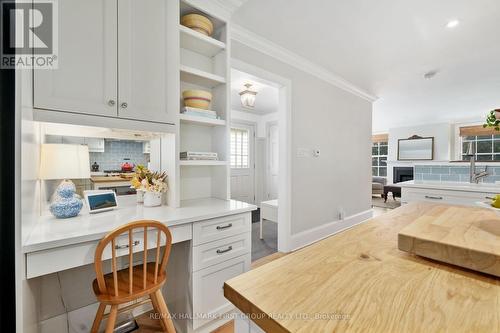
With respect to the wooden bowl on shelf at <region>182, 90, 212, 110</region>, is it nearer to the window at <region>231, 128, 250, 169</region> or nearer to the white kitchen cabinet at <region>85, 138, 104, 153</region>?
the white kitchen cabinet at <region>85, 138, 104, 153</region>

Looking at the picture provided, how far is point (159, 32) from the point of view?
1.42 meters

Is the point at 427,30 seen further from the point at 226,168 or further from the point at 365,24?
the point at 226,168

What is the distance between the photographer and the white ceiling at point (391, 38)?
5.72 ft

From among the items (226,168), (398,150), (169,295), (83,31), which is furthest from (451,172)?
(398,150)

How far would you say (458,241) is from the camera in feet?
1.71

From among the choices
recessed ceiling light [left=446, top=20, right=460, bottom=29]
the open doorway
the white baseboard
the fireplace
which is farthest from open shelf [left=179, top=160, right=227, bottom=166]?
the fireplace

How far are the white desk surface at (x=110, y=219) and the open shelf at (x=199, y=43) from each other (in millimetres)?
1318

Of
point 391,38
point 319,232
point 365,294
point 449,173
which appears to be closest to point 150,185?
point 365,294

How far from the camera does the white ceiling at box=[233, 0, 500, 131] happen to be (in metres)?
1.74

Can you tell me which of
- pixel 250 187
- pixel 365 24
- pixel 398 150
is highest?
pixel 365 24

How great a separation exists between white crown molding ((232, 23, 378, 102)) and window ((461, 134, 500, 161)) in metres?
5.19

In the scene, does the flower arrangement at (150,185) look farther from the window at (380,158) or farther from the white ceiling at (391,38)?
the window at (380,158)

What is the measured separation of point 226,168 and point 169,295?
1.08m

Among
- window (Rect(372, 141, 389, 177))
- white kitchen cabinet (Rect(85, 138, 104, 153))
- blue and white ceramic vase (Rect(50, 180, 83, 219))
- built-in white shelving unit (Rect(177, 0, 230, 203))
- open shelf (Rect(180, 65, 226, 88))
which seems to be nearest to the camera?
blue and white ceramic vase (Rect(50, 180, 83, 219))
